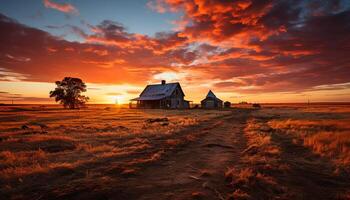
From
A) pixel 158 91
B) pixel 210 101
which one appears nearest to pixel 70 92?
pixel 158 91

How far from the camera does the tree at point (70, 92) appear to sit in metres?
65.4

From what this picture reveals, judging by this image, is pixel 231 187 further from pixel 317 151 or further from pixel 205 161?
pixel 317 151

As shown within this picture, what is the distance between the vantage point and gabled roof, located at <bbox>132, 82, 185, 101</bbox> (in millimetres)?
59281

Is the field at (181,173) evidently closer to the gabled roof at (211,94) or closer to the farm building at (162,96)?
the farm building at (162,96)

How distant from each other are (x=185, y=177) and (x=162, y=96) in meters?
51.8

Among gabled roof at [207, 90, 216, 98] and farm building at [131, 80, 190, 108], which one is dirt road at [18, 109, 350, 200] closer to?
farm building at [131, 80, 190, 108]

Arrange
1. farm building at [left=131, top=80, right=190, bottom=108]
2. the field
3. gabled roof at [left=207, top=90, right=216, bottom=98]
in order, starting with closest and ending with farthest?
the field
farm building at [left=131, top=80, right=190, bottom=108]
gabled roof at [left=207, top=90, right=216, bottom=98]

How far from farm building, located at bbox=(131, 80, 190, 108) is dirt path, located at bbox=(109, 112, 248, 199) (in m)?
48.3

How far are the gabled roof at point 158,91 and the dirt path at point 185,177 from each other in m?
48.4

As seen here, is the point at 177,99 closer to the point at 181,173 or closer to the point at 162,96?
the point at 162,96

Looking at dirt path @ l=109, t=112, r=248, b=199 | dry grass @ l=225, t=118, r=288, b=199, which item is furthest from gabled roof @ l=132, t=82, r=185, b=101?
dry grass @ l=225, t=118, r=288, b=199

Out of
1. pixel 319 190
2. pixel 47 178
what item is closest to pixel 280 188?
pixel 319 190

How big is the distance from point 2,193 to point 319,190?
8.31 meters

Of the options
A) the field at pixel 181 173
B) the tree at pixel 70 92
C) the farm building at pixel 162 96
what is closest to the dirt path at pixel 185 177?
the field at pixel 181 173
